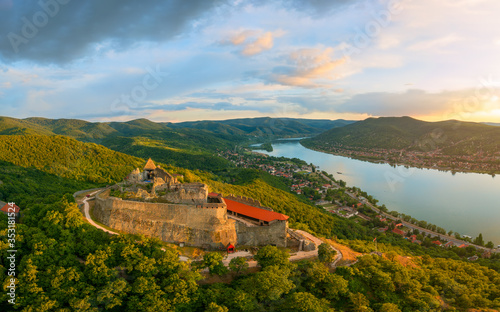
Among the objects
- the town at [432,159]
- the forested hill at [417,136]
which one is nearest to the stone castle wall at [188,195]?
the town at [432,159]

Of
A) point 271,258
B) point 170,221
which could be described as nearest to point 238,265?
point 271,258

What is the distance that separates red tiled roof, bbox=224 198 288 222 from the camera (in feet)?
71.3

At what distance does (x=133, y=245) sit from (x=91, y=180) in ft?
98.7

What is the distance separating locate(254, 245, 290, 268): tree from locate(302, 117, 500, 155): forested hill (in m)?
110

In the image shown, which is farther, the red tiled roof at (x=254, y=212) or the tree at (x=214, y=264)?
the red tiled roof at (x=254, y=212)

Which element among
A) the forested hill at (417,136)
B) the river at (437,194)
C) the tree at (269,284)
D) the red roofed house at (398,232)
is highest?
the forested hill at (417,136)

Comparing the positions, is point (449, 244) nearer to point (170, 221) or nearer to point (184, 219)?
point (184, 219)

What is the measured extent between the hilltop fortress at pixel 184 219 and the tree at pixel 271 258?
9.91 feet

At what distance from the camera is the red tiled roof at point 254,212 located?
21.7m

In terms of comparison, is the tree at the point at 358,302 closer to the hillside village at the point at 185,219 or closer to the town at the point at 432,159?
the hillside village at the point at 185,219

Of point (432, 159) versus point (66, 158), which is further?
point (432, 159)

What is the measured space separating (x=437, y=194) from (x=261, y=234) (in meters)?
63.0

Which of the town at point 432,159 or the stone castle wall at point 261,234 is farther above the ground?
the town at point 432,159

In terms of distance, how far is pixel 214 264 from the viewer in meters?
16.3
